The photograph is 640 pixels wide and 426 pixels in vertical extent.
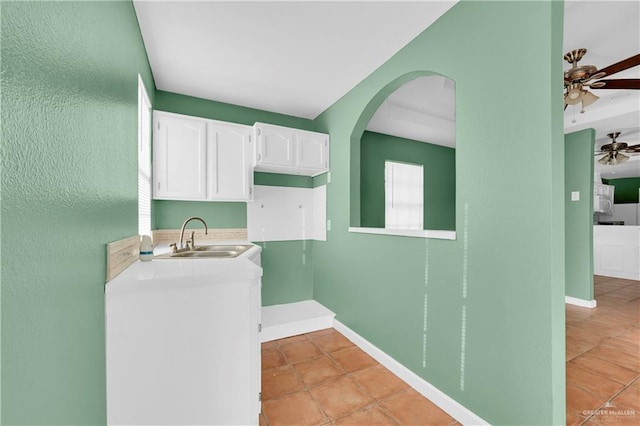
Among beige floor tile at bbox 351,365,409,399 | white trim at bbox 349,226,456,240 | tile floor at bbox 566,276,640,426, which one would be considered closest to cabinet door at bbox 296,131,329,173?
white trim at bbox 349,226,456,240

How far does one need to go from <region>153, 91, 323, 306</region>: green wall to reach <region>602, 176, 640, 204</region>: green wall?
32.2 ft

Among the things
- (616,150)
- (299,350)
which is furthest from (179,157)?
(616,150)

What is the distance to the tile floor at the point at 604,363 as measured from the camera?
166cm

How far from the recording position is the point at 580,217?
3.65 meters

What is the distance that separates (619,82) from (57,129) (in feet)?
11.9

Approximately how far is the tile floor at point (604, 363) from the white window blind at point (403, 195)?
234 centimetres

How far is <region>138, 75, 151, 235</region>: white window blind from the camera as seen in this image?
7.18 ft

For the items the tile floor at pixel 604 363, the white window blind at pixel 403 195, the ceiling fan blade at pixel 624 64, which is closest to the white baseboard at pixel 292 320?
the white window blind at pixel 403 195

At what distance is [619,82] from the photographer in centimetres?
217

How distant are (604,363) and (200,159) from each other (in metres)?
4.04

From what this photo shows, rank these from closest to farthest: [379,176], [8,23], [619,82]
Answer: [8,23] < [619,82] < [379,176]

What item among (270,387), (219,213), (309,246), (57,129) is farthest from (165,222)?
(57,129)

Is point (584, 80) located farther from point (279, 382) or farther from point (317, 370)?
point (279, 382)

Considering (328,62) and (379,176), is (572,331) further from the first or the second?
(328,62)
